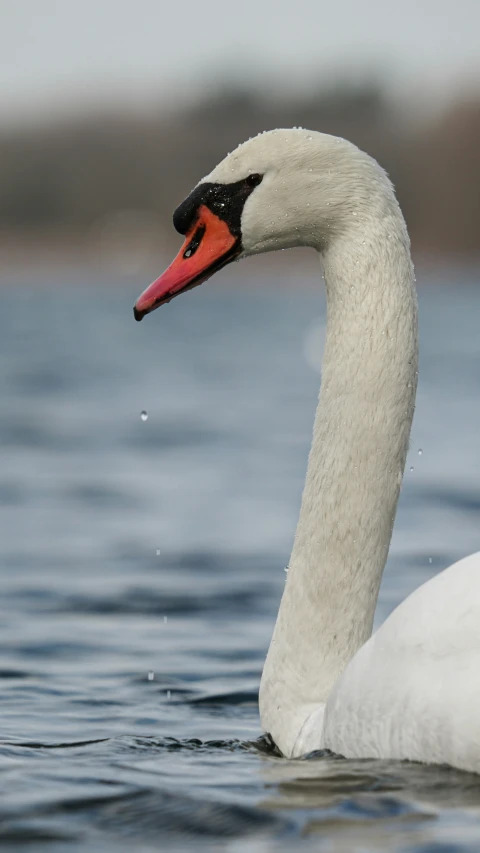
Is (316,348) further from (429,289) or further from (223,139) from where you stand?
(223,139)

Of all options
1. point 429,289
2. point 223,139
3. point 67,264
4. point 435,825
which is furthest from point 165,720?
point 223,139

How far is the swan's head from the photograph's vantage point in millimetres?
5215

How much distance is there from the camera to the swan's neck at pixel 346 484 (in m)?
5.28

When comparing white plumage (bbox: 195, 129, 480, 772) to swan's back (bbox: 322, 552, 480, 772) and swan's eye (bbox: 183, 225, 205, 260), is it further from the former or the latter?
swan's eye (bbox: 183, 225, 205, 260)

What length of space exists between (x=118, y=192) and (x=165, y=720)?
521ft

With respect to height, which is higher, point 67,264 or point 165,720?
point 165,720

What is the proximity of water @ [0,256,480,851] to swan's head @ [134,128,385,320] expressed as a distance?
151 centimetres

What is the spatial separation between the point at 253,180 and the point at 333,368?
645 mm

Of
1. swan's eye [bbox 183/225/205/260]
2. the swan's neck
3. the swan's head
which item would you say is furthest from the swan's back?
swan's eye [bbox 183/225/205/260]

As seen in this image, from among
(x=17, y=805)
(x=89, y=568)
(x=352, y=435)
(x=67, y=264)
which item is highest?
(x=352, y=435)

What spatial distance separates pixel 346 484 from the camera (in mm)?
5410

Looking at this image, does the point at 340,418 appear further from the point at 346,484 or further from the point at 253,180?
the point at 253,180

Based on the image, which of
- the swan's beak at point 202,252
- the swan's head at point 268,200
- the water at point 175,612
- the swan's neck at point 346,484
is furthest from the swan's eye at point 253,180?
the water at point 175,612

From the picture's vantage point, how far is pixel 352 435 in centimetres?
538
